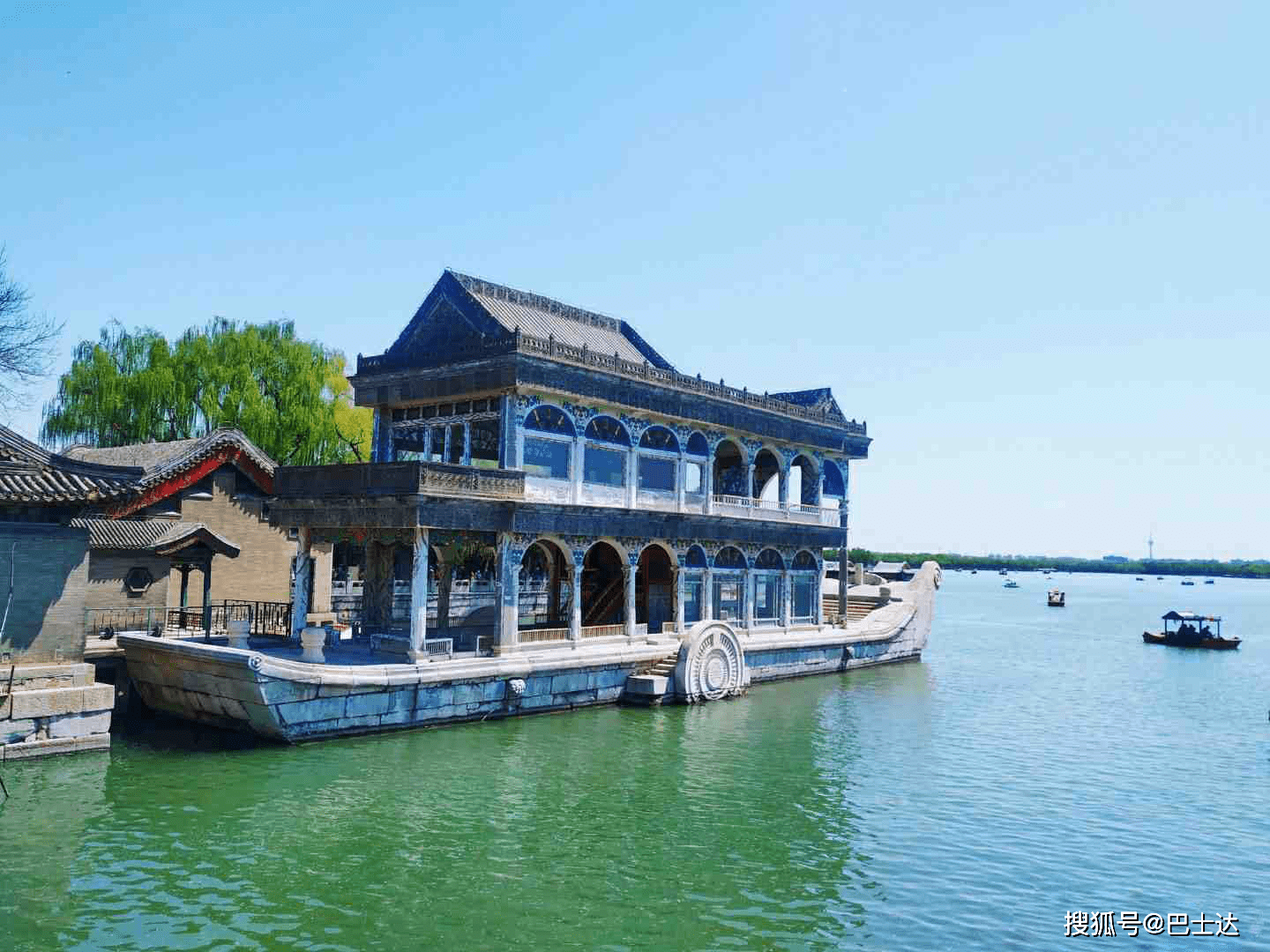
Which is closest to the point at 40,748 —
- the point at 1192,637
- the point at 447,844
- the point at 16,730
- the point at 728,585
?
the point at 16,730

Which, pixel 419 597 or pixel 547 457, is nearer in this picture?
pixel 419 597

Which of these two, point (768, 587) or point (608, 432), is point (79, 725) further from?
point (768, 587)

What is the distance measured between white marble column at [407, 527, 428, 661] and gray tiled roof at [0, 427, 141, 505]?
637cm

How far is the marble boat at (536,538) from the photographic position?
77.5 feet

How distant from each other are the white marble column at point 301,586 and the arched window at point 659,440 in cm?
1022

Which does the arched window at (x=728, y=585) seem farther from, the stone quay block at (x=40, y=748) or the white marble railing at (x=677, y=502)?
the stone quay block at (x=40, y=748)

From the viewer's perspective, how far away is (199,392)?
140 ft

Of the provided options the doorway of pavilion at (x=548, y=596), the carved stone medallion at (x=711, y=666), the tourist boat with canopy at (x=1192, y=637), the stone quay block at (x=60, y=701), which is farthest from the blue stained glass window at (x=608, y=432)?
the tourist boat with canopy at (x=1192, y=637)

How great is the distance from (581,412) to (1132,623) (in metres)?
70.9

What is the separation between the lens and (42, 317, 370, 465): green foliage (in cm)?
4212

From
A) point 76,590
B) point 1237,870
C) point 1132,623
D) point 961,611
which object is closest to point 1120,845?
point 1237,870

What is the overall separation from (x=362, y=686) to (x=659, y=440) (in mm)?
13081

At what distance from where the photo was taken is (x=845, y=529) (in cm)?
3972

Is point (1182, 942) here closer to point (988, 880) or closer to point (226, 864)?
point (988, 880)
